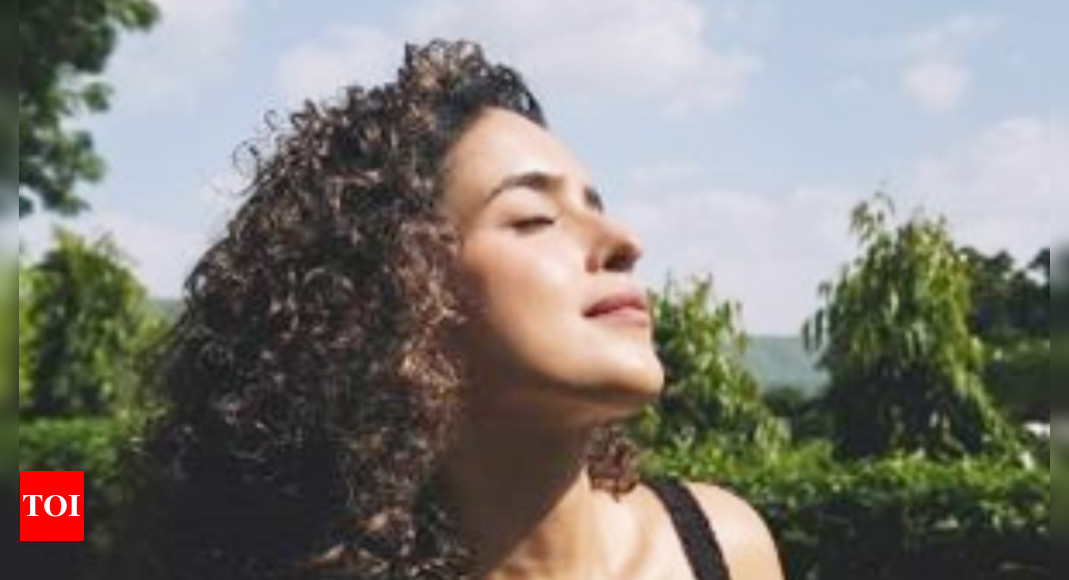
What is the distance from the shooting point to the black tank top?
270 centimetres

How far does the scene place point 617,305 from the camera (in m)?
2.43

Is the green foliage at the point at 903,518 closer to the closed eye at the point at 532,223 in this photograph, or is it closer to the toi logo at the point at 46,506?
the toi logo at the point at 46,506

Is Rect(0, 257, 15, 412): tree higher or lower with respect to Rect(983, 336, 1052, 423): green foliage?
higher

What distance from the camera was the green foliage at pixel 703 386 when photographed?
35.2 ft

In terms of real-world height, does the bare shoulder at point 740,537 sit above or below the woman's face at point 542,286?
below

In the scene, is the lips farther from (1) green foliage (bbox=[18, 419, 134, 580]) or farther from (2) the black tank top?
(1) green foliage (bbox=[18, 419, 134, 580])

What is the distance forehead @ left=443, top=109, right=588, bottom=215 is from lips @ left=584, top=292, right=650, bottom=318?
0.22 metres

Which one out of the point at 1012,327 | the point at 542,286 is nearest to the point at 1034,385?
the point at 542,286

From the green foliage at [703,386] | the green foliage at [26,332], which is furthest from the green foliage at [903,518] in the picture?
the green foliage at [26,332]

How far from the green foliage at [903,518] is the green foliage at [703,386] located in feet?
6.98

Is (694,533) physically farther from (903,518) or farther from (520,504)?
(903,518)

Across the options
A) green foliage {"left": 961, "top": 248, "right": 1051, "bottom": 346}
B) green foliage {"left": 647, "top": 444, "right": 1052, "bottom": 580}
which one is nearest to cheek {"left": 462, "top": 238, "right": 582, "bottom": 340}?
green foliage {"left": 647, "top": 444, "right": 1052, "bottom": 580}

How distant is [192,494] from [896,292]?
343 inches

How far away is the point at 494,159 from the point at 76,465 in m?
10.2
